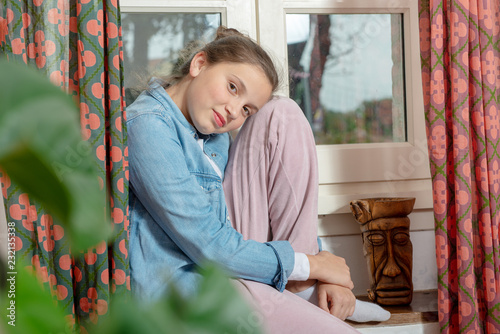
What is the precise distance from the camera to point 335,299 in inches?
58.6

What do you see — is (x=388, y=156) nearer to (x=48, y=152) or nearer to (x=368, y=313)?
(x=368, y=313)

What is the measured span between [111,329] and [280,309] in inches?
53.0

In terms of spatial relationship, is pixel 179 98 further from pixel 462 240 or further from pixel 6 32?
pixel 462 240

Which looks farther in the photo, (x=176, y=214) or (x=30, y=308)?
(x=176, y=214)

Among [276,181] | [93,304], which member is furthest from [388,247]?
[93,304]

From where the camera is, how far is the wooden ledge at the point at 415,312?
1772 mm

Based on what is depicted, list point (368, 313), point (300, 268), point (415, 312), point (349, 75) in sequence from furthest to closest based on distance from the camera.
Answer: point (349, 75), point (415, 312), point (368, 313), point (300, 268)

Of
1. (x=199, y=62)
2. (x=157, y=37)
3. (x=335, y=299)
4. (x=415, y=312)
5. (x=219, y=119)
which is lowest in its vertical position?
(x=415, y=312)

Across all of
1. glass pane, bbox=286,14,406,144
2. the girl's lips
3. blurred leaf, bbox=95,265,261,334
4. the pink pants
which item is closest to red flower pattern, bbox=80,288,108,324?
the pink pants

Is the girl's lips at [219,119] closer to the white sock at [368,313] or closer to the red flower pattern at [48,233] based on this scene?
the red flower pattern at [48,233]

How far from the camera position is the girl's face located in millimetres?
1464

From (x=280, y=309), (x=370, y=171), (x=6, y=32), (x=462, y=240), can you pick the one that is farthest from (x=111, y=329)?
(x=370, y=171)

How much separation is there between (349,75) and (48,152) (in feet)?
6.85

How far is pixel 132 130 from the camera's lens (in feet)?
4.70
